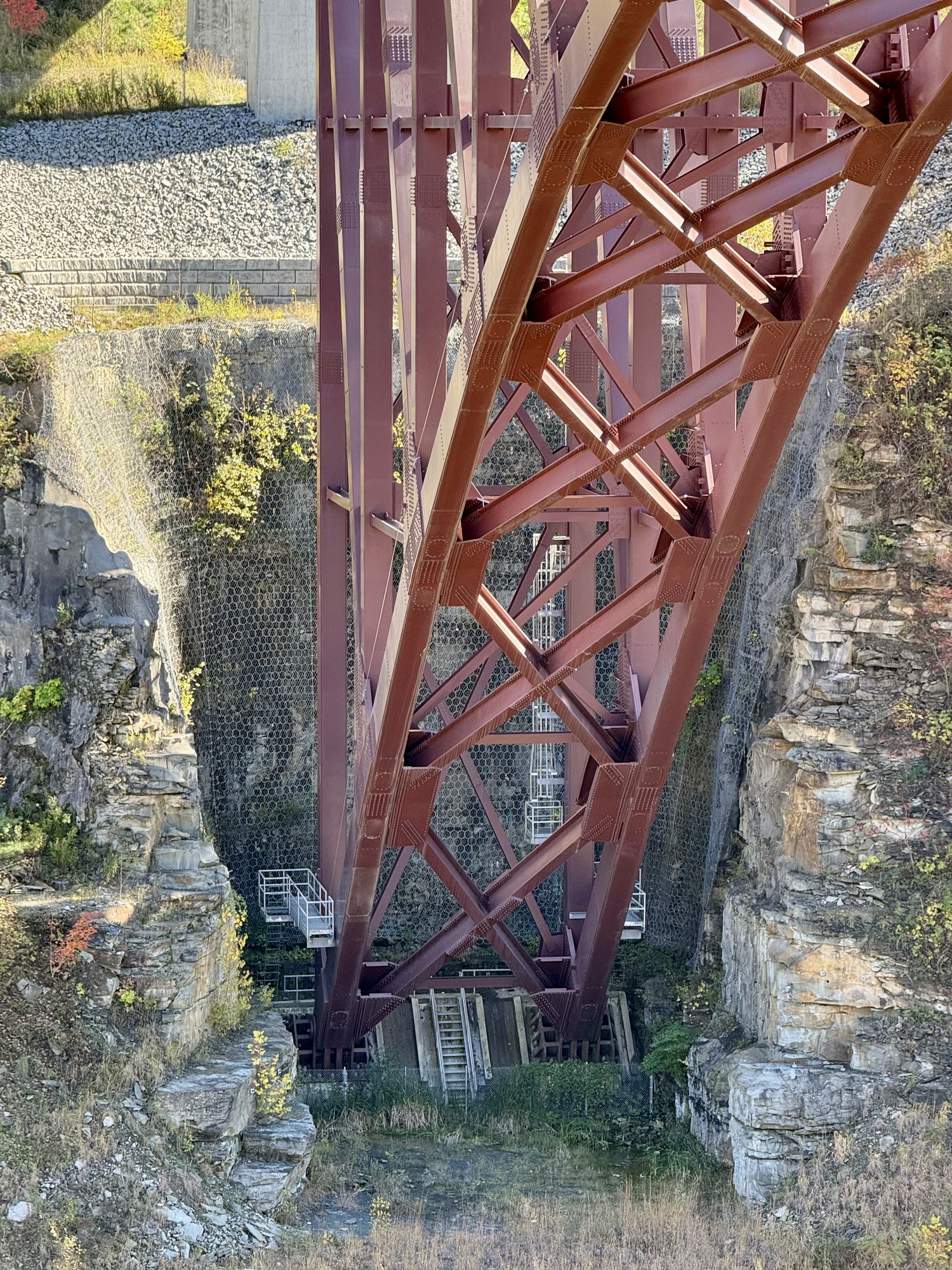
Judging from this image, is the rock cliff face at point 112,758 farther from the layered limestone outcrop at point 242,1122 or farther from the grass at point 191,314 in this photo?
the grass at point 191,314

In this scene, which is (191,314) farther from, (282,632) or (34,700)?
(34,700)

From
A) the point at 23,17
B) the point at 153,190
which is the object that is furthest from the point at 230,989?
the point at 23,17

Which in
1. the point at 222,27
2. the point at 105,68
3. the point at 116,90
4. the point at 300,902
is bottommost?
the point at 300,902

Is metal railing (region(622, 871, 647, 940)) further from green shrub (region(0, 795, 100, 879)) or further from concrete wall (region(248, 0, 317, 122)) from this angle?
concrete wall (region(248, 0, 317, 122))

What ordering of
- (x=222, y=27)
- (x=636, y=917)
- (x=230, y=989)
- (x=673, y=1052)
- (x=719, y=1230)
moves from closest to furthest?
(x=719, y=1230) < (x=230, y=989) < (x=673, y=1052) < (x=636, y=917) < (x=222, y=27)

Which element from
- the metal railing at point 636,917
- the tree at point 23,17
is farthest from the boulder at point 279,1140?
the tree at point 23,17

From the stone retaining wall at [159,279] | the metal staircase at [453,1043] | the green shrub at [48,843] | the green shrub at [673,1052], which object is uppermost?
the stone retaining wall at [159,279]
